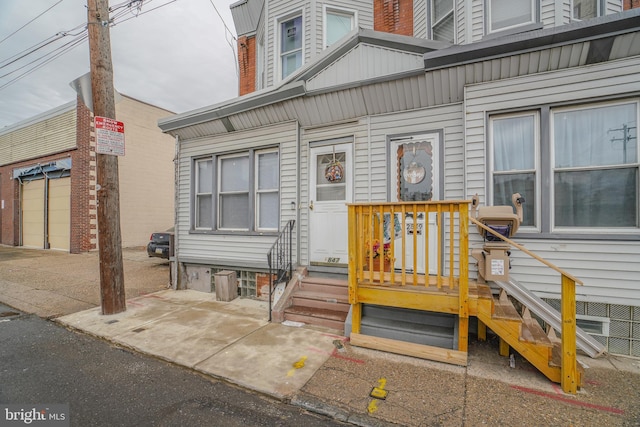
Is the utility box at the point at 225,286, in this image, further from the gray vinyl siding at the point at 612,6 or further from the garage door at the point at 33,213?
the garage door at the point at 33,213

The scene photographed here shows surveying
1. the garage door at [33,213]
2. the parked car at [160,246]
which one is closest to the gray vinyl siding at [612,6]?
the parked car at [160,246]

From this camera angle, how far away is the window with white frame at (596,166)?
3.41 metres

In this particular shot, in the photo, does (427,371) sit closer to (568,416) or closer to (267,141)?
(568,416)

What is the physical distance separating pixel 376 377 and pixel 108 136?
5204 mm

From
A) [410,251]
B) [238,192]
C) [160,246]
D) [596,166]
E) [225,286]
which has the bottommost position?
[225,286]

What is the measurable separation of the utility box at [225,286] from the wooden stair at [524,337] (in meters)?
4.36

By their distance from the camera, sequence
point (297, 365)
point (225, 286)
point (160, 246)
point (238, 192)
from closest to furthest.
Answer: point (297, 365) → point (225, 286) → point (238, 192) → point (160, 246)

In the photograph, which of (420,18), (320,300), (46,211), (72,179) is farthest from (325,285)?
(46,211)

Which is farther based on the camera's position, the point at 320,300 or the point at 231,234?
the point at 231,234

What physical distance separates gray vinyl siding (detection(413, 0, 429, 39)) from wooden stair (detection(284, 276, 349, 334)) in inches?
208

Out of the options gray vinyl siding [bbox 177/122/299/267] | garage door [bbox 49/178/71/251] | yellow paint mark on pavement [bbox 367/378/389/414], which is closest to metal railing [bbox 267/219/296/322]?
gray vinyl siding [bbox 177/122/299/267]

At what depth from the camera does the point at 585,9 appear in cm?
454

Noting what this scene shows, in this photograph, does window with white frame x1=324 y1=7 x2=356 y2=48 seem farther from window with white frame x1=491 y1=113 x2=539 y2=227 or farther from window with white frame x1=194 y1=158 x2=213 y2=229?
window with white frame x1=491 y1=113 x2=539 y2=227

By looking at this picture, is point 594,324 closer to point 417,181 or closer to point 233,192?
point 417,181
